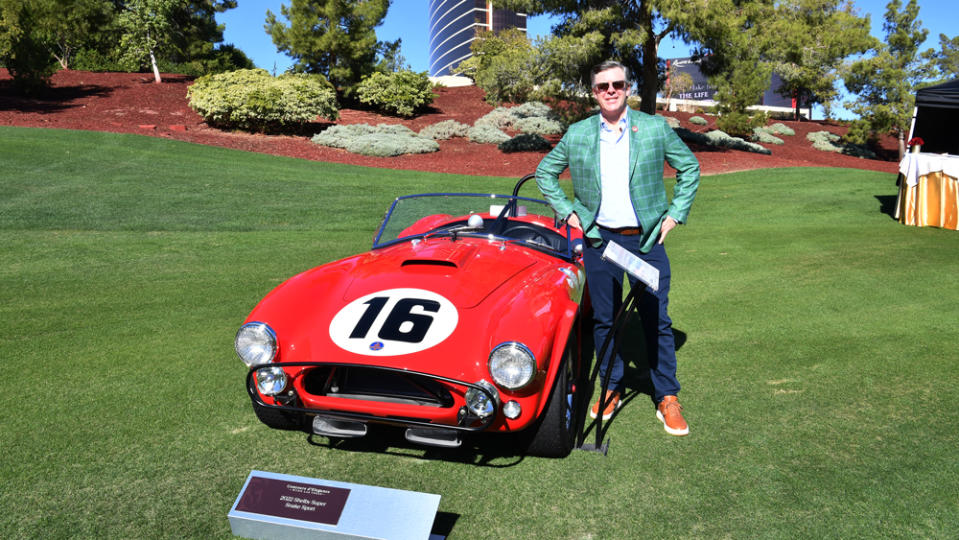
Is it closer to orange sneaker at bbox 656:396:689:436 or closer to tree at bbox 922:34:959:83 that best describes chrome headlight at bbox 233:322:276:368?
orange sneaker at bbox 656:396:689:436

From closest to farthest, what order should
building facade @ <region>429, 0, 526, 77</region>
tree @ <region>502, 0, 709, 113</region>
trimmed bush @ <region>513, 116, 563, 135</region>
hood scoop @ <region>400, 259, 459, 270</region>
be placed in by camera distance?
1. hood scoop @ <region>400, 259, 459, 270</region>
2. tree @ <region>502, 0, 709, 113</region>
3. trimmed bush @ <region>513, 116, 563, 135</region>
4. building facade @ <region>429, 0, 526, 77</region>

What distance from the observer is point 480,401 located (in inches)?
107

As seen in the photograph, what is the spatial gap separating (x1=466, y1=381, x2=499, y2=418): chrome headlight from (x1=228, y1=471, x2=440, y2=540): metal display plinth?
549 mm

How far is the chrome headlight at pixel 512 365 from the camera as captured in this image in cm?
272

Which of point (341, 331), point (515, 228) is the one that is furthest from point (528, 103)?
point (341, 331)

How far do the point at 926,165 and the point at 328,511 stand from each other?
10.9 metres

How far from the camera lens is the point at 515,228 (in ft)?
14.1

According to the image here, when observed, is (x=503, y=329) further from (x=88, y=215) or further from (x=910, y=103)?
(x=910, y=103)

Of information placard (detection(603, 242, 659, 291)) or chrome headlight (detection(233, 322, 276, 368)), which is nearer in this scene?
information placard (detection(603, 242, 659, 291))

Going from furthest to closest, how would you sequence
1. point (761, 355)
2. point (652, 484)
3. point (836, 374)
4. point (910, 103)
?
point (910, 103) → point (761, 355) → point (836, 374) → point (652, 484)

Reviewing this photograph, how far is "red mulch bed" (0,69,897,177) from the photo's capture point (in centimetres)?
1734

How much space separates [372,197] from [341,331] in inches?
386

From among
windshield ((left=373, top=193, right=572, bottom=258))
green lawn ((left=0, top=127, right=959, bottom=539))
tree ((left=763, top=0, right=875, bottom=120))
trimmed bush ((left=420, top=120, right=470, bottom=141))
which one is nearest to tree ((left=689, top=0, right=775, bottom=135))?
tree ((left=763, top=0, right=875, bottom=120))

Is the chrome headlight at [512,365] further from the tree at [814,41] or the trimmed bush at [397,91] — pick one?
the tree at [814,41]
